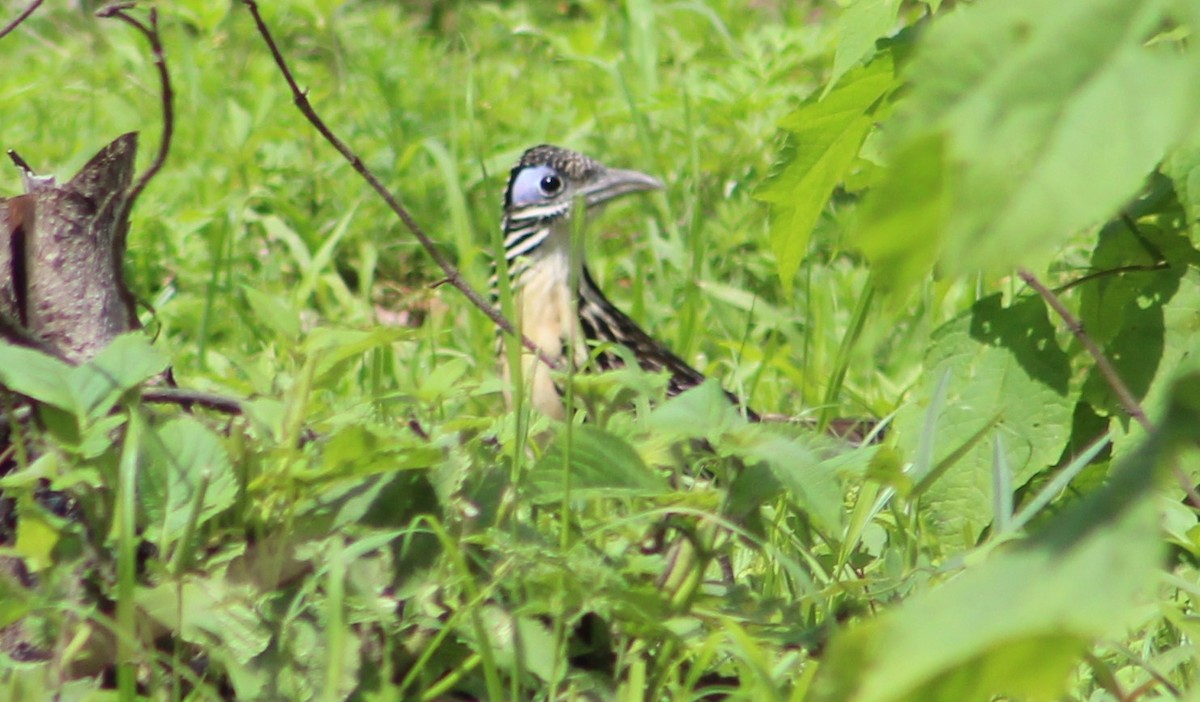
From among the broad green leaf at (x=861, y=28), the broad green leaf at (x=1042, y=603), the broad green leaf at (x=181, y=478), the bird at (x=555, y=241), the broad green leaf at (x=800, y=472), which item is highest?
the broad green leaf at (x=861, y=28)

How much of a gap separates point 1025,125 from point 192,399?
1.59 meters

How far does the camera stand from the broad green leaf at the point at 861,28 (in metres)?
2.56

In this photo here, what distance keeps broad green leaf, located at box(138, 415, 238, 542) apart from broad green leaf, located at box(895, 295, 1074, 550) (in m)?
1.39

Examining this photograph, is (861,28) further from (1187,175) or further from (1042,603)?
(1042,603)

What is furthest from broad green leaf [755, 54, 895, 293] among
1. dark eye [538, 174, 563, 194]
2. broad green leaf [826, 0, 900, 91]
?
dark eye [538, 174, 563, 194]

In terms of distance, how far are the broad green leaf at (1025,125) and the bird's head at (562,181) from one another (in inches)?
173

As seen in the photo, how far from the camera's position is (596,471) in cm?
209

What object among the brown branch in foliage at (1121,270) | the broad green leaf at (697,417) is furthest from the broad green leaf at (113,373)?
the brown branch in foliage at (1121,270)

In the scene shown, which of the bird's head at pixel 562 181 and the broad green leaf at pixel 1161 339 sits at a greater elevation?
the broad green leaf at pixel 1161 339

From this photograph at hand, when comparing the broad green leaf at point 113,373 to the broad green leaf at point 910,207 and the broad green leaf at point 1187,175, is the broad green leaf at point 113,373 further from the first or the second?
the broad green leaf at point 1187,175

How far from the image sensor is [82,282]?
101 inches

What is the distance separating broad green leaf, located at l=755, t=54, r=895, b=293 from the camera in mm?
2729

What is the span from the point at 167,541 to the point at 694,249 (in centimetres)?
290

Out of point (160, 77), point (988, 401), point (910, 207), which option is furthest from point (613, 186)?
point (910, 207)
